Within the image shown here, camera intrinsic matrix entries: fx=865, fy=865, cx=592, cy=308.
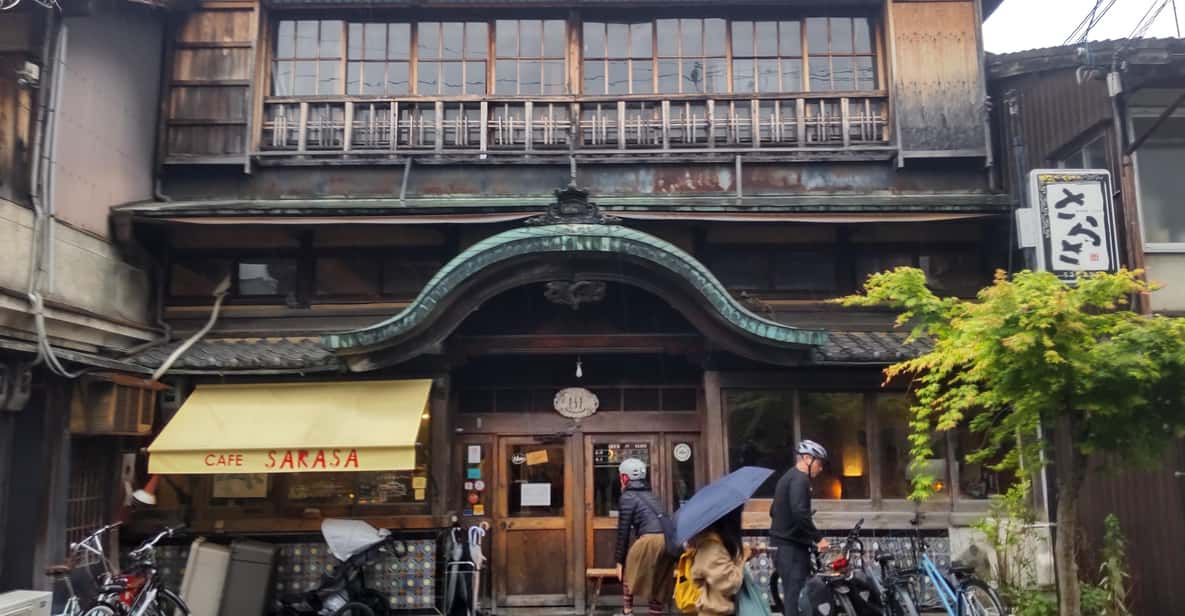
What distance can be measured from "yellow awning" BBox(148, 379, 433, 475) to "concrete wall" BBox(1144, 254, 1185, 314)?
9425 mm

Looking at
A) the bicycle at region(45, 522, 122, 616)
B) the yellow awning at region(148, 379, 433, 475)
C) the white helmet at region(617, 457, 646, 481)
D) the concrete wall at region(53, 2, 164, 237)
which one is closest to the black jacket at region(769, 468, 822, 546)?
the white helmet at region(617, 457, 646, 481)

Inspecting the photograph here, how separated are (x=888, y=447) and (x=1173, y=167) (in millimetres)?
5158

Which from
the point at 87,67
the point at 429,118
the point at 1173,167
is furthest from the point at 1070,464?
the point at 87,67

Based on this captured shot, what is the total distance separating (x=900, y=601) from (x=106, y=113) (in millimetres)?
11764

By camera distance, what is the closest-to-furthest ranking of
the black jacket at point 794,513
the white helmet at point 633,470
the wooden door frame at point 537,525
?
the black jacket at point 794,513 < the white helmet at point 633,470 < the wooden door frame at point 537,525

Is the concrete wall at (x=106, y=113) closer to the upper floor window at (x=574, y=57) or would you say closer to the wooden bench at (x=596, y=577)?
the upper floor window at (x=574, y=57)

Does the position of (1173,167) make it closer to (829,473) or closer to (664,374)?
(829,473)

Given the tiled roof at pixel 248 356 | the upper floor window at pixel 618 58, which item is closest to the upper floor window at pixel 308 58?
the upper floor window at pixel 618 58

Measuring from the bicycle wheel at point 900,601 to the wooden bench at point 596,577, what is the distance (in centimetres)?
341

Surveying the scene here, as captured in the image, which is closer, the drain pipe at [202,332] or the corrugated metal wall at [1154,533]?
the corrugated metal wall at [1154,533]

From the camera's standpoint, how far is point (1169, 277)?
10.9 m

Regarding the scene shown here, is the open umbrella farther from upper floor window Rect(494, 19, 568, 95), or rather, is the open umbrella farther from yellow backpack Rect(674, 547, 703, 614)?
upper floor window Rect(494, 19, 568, 95)

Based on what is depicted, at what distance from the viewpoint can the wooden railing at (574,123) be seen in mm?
12977

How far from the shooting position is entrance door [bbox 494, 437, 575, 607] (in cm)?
1217
